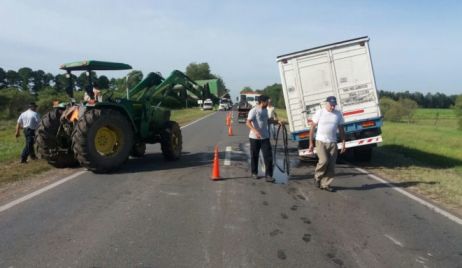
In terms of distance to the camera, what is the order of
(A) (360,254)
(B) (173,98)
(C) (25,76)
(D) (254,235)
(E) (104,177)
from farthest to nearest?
(C) (25,76) → (B) (173,98) → (E) (104,177) → (D) (254,235) → (A) (360,254)

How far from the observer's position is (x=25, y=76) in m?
97.4

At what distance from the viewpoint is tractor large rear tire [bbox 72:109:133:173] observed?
388 inches

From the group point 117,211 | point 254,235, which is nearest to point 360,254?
point 254,235

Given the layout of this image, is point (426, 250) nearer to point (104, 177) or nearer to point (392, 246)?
point (392, 246)

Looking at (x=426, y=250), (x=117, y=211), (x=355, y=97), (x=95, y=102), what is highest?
(x=95, y=102)

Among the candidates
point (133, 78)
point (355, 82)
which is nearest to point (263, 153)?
point (355, 82)

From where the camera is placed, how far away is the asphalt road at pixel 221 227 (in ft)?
16.3

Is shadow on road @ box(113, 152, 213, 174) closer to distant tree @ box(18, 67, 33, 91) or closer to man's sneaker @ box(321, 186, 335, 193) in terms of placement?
man's sneaker @ box(321, 186, 335, 193)

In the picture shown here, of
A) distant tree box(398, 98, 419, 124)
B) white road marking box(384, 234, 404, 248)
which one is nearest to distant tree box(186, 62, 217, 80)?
distant tree box(398, 98, 419, 124)

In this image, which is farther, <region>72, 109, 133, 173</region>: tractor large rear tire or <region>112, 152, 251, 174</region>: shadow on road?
<region>112, 152, 251, 174</region>: shadow on road

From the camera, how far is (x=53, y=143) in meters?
10.9

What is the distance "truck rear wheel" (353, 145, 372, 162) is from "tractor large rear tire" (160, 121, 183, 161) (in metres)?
4.84

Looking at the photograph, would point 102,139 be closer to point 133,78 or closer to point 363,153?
point 133,78

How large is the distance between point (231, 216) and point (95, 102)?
5.16 m
